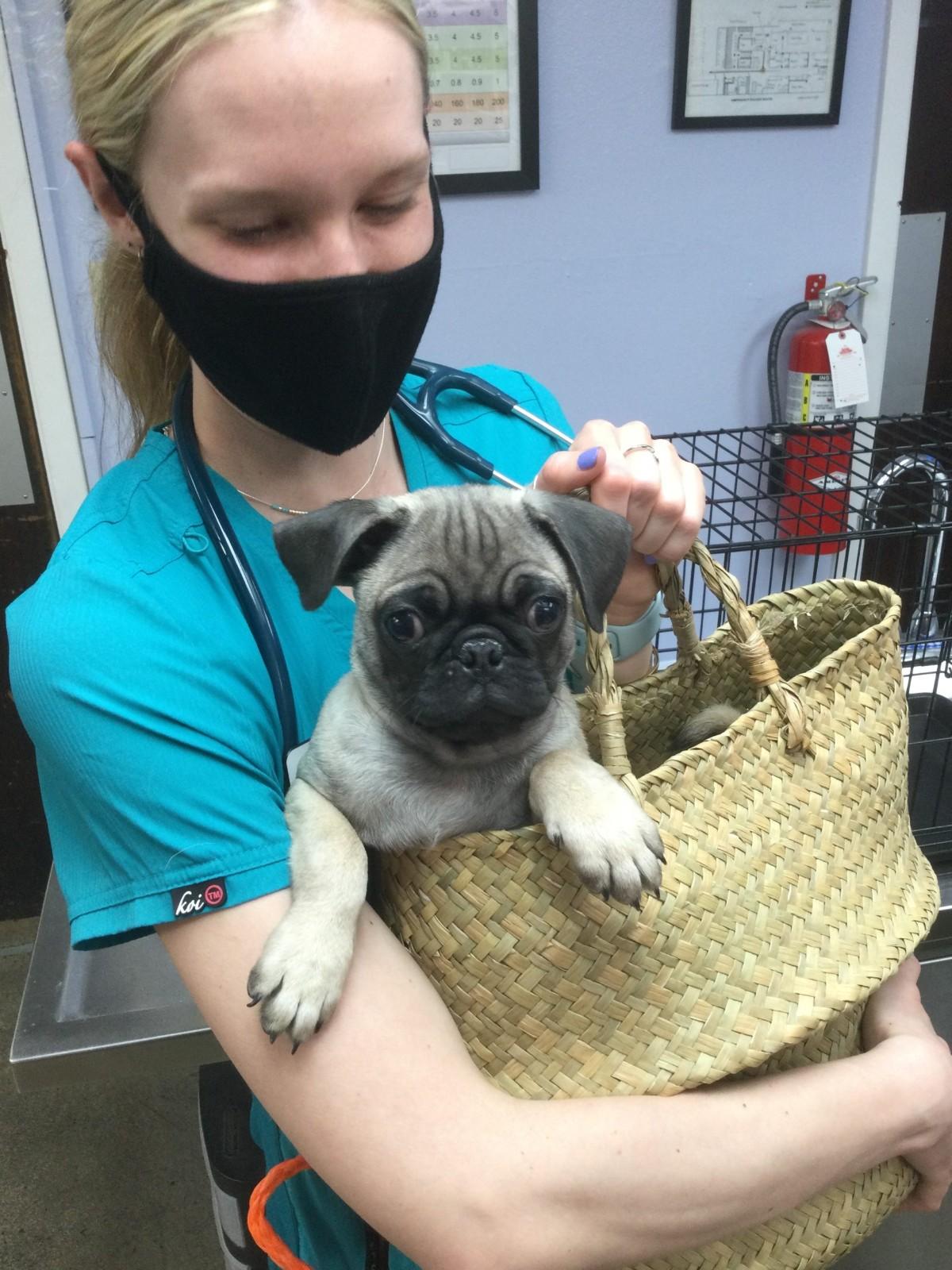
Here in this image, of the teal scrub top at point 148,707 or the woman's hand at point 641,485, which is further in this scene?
the woman's hand at point 641,485

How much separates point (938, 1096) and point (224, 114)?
4.72 feet

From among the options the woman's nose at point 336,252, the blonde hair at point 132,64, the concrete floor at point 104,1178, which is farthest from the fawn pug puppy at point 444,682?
the concrete floor at point 104,1178

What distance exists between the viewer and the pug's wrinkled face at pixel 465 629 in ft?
3.78

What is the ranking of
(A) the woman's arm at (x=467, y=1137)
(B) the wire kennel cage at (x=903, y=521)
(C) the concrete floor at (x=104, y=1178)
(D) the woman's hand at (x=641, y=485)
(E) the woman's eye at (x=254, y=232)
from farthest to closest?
(C) the concrete floor at (x=104, y=1178)
(B) the wire kennel cage at (x=903, y=521)
(D) the woman's hand at (x=641, y=485)
(E) the woman's eye at (x=254, y=232)
(A) the woman's arm at (x=467, y=1137)

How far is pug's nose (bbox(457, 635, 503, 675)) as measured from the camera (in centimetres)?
115

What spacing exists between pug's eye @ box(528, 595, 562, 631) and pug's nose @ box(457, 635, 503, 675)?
68mm

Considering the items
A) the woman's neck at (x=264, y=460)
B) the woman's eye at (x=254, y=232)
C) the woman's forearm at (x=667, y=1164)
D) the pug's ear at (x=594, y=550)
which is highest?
the woman's eye at (x=254, y=232)

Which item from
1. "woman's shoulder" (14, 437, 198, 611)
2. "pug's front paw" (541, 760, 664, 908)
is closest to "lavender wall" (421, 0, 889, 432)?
"woman's shoulder" (14, 437, 198, 611)

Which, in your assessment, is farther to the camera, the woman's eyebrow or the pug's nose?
the pug's nose

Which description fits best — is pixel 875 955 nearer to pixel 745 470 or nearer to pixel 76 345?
pixel 745 470

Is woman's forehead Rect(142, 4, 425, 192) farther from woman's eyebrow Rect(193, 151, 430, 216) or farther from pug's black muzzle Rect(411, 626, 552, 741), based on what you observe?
pug's black muzzle Rect(411, 626, 552, 741)

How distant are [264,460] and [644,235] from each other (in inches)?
77.4

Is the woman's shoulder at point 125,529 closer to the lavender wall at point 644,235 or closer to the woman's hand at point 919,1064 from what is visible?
the woman's hand at point 919,1064

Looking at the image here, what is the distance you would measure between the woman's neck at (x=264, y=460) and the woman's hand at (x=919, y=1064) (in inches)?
42.3
